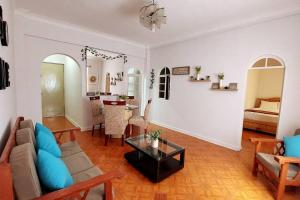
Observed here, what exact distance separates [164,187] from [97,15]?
132 inches

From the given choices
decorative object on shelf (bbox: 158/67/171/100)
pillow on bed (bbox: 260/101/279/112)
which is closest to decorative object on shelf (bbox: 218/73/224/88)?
decorative object on shelf (bbox: 158/67/171/100)

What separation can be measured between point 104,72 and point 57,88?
6.91 feet

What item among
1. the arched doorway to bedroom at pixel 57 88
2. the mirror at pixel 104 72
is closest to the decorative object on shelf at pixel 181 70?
the mirror at pixel 104 72

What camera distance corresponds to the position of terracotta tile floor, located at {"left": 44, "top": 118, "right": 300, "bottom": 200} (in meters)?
1.99

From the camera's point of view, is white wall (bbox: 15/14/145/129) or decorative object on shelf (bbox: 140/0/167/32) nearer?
decorative object on shelf (bbox: 140/0/167/32)

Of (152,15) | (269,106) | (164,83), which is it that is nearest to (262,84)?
(269,106)

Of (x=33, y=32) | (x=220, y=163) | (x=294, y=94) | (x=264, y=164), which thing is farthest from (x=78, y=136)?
(x=294, y=94)

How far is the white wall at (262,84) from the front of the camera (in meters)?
5.35

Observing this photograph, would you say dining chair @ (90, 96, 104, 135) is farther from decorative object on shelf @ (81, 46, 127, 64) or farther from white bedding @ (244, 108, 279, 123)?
white bedding @ (244, 108, 279, 123)

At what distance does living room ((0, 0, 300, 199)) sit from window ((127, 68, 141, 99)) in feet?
2.03

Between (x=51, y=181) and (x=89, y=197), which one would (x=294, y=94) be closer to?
(x=89, y=197)

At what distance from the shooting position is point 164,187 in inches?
82.6

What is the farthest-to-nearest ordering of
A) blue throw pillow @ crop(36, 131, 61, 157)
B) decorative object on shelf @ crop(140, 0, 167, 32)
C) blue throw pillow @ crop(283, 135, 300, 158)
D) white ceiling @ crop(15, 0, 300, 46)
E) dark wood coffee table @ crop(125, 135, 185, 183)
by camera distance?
white ceiling @ crop(15, 0, 300, 46) < decorative object on shelf @ crop(140, 0, 167, 32) < dark wood coffee table @ crop(125, 135, 185, 183) < blue throw pillow @ crop(283, 135, 300, 158) < blue throw pillow @ crop(36, 131, 61, 157)

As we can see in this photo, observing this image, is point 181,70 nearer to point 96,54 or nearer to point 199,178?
point 96,54
